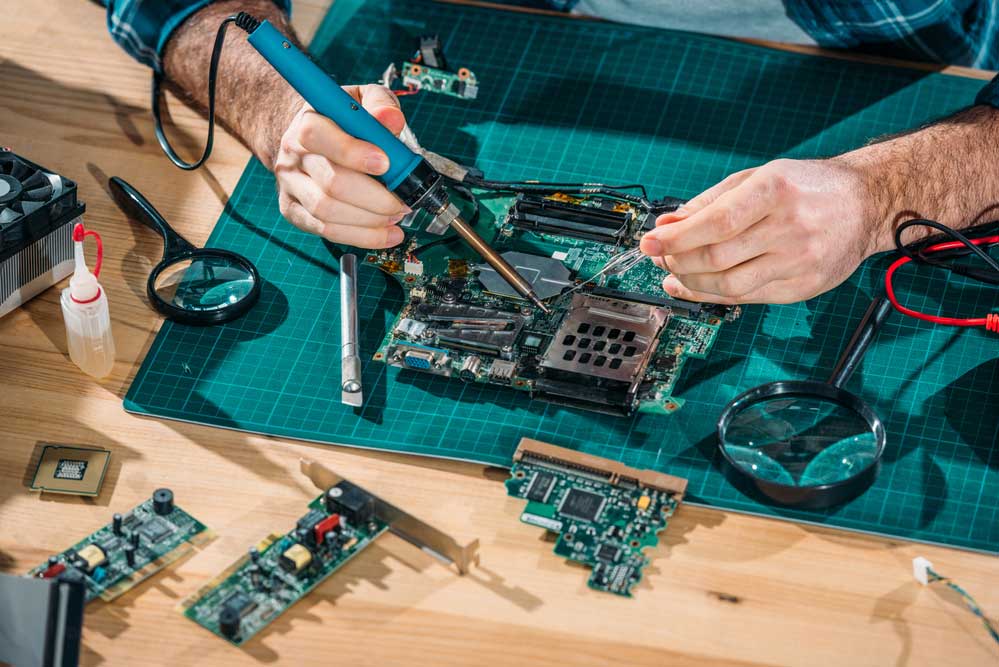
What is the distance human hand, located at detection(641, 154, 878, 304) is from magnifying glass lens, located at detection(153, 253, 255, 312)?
0.76 meters

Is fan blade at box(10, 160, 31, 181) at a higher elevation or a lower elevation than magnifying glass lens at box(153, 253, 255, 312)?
higher

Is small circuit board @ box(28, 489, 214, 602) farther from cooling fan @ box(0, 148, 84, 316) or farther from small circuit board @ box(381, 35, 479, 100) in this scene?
small circuit board @ box(381, 35, 479, 100)

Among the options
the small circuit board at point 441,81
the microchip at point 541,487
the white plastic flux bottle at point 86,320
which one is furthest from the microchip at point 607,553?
the small circuit board at point 441,81

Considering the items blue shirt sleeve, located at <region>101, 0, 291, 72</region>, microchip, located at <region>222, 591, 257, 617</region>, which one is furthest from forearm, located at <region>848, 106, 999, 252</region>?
blue shirt sleeve, located at <region>101, 0, 291, 72</region>

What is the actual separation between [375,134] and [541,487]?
0.65m

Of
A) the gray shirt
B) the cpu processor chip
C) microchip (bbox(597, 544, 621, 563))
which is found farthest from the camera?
the gray shirt

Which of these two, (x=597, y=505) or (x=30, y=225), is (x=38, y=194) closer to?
(x=30, y=225)

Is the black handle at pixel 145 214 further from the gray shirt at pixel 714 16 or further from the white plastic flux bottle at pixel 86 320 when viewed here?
the gray shirt at pixel 714 16

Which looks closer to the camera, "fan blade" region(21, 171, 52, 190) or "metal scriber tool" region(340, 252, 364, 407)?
"metal scriber tool" region(340, 252, 364, 407)

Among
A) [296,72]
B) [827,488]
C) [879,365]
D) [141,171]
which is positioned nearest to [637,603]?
[827,488]

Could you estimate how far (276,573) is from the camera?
6.34ft

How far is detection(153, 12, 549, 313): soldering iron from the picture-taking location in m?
2.15

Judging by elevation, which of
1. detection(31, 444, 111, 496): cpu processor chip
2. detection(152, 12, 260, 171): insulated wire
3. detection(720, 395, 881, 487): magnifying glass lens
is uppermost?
detection(720, 395, 881, 487): magnifying glass lens

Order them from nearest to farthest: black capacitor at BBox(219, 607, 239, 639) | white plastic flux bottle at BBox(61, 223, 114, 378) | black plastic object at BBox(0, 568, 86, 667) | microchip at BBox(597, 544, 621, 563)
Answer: black plastic object at BBox(0, 568, 86, 667)
black capacitor at BBox(219, 607, 239, 639)
microchip at BBox(597, 544, 621, 563)
white plastic flux bottle at BBox(61, 223, 114, 378)
